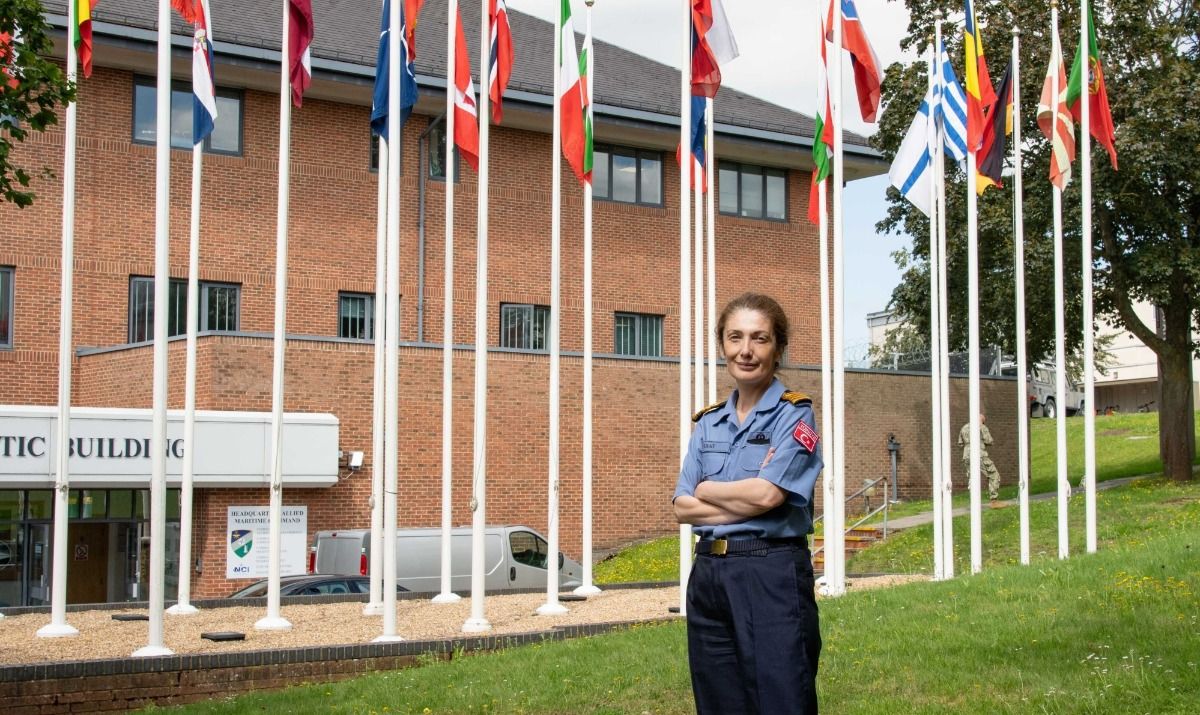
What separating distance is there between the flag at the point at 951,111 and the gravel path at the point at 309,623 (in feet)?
19.0

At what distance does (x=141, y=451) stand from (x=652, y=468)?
11.2 meters

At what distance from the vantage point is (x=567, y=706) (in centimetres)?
1026

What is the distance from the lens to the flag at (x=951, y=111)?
1945 centimetres

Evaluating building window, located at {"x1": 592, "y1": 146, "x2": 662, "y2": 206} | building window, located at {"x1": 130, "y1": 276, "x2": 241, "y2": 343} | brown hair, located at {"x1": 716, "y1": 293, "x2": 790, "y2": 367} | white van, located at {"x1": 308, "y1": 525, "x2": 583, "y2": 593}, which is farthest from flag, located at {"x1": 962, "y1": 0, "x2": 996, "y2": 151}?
building window, located at {"x1": 592, "y1": 146, "x2": 662, "y2": 206}

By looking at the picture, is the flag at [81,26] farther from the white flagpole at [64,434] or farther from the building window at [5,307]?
the building window at [5,307]

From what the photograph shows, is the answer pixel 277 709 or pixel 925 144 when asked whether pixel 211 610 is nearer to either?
pixel 277 709

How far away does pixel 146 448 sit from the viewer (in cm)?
2530

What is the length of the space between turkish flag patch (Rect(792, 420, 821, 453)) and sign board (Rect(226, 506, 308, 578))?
21324 millimetres

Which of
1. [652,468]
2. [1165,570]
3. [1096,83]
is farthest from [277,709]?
[652,468]

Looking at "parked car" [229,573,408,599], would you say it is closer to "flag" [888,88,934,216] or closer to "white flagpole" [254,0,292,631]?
"white flagpole" [254,0,292,631]

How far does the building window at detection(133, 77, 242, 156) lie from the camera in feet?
98.3

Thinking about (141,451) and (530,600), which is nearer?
(530,600)

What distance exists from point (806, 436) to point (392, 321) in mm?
9940

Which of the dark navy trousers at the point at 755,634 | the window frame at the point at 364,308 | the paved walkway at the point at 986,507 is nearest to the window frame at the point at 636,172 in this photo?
the window frame at the point at 364,308
